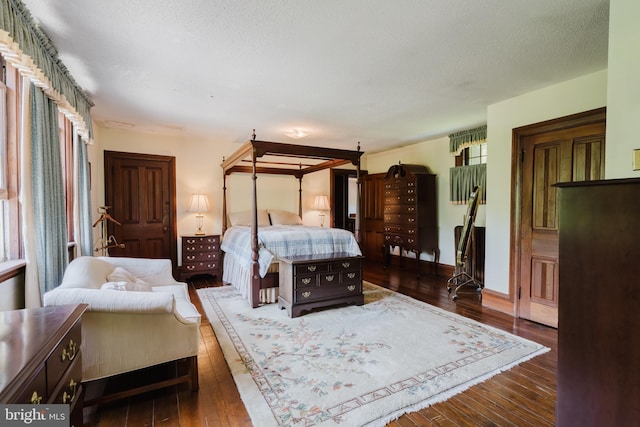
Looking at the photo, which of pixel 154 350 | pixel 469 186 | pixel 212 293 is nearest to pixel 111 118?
pixel 212 293

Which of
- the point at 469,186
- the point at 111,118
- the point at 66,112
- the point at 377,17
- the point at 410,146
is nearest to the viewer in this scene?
the point at 377,17

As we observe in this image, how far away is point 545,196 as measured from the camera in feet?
10.4

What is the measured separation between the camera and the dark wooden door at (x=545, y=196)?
9.56 feet

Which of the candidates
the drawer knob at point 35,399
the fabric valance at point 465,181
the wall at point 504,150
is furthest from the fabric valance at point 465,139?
the drawer knob at point 35,399

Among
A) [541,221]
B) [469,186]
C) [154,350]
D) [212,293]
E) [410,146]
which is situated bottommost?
[212,293]

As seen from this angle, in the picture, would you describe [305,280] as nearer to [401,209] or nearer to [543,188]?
[543,188]

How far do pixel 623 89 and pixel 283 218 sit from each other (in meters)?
4.88

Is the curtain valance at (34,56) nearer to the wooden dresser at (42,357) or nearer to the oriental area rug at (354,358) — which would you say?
the wooden dresser at (42,357)

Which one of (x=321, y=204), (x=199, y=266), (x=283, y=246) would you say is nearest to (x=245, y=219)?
(x=199, y=266)

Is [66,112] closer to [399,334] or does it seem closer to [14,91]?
[14,91]

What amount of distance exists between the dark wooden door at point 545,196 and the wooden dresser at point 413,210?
202 centimetres

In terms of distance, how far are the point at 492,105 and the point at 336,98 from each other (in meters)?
1.92

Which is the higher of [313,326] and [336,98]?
[336,98]

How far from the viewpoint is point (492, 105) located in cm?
366
